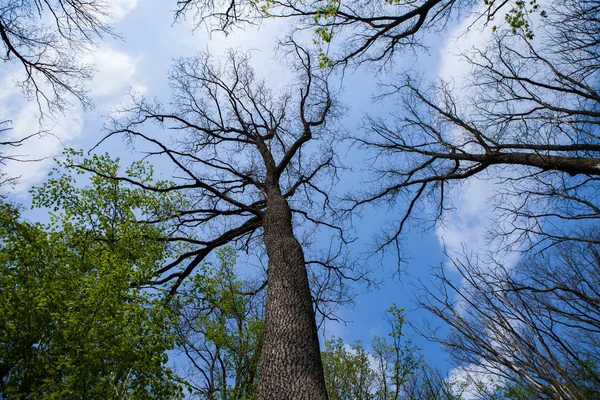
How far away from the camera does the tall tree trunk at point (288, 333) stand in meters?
3.17

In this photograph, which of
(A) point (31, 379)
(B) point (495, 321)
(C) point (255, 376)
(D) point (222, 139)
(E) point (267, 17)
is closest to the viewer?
(B) point (495, 321)

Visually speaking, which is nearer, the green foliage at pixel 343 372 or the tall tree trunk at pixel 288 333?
the tall tree trunk at pixel 288 333

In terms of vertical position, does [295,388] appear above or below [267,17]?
below

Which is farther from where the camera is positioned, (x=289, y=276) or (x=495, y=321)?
(x=289, y=276)

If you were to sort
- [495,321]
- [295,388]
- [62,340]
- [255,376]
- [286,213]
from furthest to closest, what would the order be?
1. [255,376]
2. [286,213]
3. [62,340]
4. [295,388]
5. [495,321]

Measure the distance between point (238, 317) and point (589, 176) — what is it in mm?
6993

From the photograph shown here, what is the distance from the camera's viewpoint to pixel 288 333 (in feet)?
12.0

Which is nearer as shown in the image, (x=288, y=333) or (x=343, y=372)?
(x=288, y=333)

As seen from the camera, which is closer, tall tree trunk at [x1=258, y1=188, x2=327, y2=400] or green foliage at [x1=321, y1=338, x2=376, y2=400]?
tall tree trunk at [x1=258, y1=188, x2=327, y2=400]

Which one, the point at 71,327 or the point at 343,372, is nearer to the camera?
the point at 71,327

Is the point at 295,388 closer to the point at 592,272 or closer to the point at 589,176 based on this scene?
the point at 592,272

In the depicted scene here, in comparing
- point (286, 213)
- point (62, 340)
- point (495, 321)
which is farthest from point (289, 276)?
point (495, 321)

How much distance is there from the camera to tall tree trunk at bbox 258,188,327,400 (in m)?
3.17

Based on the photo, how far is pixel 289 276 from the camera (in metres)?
4.37
